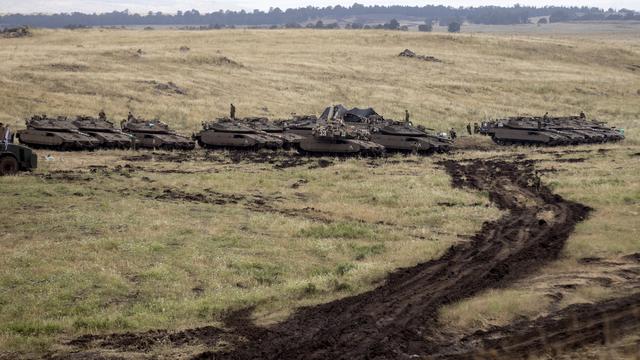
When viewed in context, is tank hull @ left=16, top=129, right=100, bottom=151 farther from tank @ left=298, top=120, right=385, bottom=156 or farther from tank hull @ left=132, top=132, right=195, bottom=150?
tank @ left=298, top=120, right=385, bottom=156

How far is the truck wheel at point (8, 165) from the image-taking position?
1173 inches

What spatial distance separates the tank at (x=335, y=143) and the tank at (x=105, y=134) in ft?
29.8

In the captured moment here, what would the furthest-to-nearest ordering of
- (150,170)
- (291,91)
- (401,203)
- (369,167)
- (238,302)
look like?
(291,91) → (369,167) → (150,170) → (401,203) → (238,302)

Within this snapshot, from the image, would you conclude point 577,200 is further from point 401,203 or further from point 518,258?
point 518,258

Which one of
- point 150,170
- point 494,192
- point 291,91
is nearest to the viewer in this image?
point 494,192

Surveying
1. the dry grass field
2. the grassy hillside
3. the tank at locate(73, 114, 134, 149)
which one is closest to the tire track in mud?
the dry grass field

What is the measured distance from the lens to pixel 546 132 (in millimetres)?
46656

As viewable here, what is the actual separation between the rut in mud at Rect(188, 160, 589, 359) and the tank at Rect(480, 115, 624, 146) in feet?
66.3

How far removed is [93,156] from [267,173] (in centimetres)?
949

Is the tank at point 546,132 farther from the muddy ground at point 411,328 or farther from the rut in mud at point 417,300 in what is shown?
the muddy ground at point 411,328

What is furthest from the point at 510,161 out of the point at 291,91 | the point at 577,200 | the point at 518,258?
the point at 291,91

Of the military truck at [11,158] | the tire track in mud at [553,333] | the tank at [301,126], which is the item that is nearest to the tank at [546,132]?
the tank at [301,126]

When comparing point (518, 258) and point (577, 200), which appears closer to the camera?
point (518, 258)

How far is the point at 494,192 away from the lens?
1187 inches
